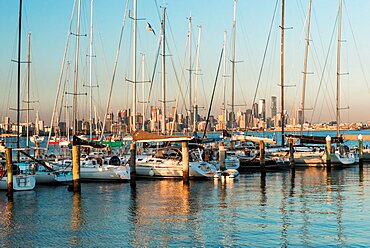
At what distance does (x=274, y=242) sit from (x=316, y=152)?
3816 cm

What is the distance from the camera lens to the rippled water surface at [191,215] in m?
21.9

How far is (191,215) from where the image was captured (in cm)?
2711

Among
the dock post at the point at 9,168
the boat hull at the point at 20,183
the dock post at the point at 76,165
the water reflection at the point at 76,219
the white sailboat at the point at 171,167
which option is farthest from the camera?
the white sailboat at the point at 171,167

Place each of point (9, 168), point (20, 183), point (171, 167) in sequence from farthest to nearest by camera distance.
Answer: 1. point (171, 167)
2. point (20, 183)
3. point (9, 168)

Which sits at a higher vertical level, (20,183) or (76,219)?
(20,183)

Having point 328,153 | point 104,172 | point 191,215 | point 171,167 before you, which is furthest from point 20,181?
point 328,153

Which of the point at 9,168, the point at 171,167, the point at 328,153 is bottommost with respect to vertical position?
the point at 171,167

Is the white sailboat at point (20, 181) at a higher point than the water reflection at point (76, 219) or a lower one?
higher

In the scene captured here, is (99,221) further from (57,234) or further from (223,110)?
(223,110)

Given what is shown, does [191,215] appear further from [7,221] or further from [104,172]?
[104,172]

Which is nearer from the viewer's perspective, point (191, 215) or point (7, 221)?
point (7, 221)

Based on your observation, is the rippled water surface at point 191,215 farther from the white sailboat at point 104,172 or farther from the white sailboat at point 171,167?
the white sailboat at point 171,167

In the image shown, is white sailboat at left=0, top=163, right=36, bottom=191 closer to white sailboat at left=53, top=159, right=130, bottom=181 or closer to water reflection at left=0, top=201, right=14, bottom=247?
water reflection at left=0, top=201, right=14, bottom=247

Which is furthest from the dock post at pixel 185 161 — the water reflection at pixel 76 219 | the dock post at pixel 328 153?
the dock post at pixel 328 153
